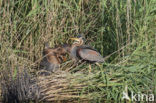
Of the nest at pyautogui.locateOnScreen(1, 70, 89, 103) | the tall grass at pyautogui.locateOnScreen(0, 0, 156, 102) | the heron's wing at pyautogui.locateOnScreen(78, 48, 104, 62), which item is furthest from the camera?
the heron's wing at pyautogui.locateOnScreen(78, 48, 104, 62)

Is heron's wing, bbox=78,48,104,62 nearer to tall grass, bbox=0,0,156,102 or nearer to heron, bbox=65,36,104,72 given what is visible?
heron, bbox=65,36,104,72

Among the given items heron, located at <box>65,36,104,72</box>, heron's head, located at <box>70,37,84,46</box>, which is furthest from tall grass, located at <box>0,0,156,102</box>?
heron's head, located at <box>70,37,84,46</box>

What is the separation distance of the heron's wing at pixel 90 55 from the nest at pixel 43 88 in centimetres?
61

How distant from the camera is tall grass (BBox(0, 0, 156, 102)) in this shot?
Result: 6.70 metres

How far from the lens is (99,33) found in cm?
832

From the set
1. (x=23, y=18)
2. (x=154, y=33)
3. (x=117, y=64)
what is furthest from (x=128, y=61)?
(x=23, y=18)

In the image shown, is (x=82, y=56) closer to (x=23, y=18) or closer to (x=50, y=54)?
(x=50, y=54)

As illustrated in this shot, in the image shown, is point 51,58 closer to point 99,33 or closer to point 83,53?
point 83,53

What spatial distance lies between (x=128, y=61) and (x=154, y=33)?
840 mm

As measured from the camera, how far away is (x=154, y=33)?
7652 mm

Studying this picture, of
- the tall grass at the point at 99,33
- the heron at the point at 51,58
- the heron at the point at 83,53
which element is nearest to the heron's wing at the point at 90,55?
the heron at the point at 83,53

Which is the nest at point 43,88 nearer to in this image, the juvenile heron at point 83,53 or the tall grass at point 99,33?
the tall grass at point 99,33

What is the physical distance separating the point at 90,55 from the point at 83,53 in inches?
6.9

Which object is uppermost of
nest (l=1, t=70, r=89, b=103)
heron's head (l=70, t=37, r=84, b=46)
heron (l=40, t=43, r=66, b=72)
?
heron's head (l=70, t=37, r=84, b=46)
